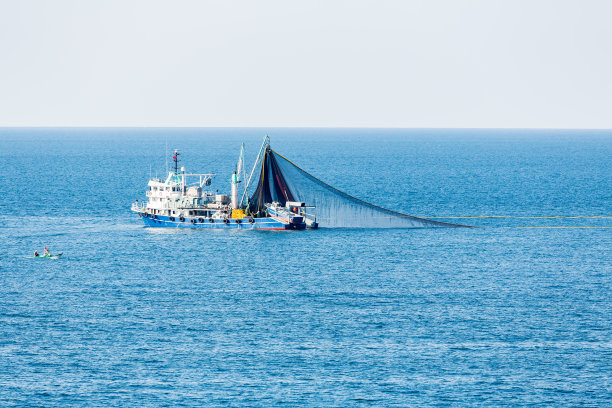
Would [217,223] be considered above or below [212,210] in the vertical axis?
below

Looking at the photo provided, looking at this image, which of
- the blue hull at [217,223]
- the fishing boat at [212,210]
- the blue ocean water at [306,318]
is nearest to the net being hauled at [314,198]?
the fishing boat at [212,210]

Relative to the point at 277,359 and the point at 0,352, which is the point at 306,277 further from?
the point at 0,352

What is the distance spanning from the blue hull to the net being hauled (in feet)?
8.16

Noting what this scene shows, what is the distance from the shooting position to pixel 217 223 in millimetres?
155125

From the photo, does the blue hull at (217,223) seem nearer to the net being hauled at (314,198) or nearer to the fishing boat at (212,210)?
the fishing boat at (212,210)

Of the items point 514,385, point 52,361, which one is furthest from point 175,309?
point 514,385

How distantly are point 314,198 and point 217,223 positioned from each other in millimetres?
16803

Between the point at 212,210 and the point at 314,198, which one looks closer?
the point at 212,210

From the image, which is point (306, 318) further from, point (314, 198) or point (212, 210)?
point (212, 210)

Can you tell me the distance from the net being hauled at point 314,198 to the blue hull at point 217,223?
97.9 inches

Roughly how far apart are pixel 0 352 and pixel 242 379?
23593mm

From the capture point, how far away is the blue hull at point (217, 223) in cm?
15275

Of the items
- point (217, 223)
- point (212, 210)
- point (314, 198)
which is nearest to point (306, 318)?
point (314, 198)

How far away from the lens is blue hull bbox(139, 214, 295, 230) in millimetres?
152750
